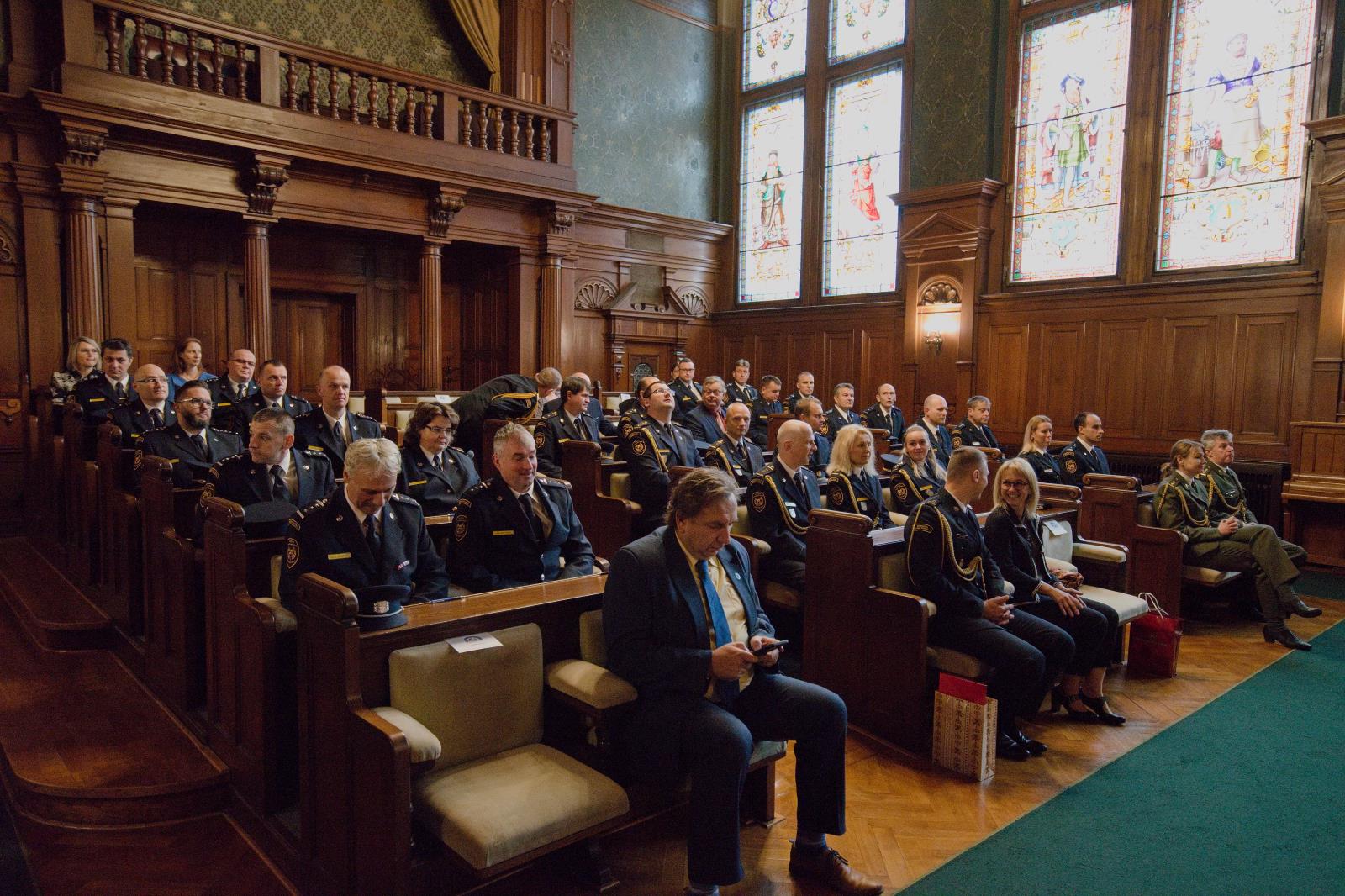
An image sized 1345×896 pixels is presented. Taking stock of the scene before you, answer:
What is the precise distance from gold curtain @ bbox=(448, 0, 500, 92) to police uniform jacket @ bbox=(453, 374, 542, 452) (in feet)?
13.3

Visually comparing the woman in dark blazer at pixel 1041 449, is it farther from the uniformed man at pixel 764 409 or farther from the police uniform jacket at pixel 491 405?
the police uniform jacket at pixel 491 405

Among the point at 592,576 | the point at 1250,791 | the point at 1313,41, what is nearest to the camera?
the point at 592,576

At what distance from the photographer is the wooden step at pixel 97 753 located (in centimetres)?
277

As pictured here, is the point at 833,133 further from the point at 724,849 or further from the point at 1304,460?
the point at 724,849

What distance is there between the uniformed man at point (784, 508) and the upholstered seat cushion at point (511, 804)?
2.14m

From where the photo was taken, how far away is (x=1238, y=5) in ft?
25.4

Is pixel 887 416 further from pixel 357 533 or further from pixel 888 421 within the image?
pixel 357 533

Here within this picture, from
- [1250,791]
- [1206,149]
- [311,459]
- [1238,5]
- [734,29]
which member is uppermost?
[734,29]

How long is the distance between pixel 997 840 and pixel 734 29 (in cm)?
1152

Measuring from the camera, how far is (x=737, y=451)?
5.65 meters

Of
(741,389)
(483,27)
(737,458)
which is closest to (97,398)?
(737,458)

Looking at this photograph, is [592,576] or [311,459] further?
[311,459]

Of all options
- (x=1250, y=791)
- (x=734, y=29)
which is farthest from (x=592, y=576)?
(x=734, y=29)

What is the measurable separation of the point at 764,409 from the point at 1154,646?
5.16 m
